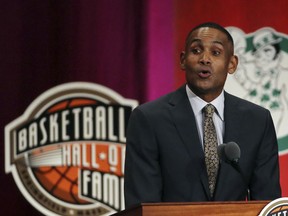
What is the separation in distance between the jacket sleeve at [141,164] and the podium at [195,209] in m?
0.34

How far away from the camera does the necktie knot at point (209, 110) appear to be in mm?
2256

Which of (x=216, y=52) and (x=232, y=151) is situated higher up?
(x=216, y=52)

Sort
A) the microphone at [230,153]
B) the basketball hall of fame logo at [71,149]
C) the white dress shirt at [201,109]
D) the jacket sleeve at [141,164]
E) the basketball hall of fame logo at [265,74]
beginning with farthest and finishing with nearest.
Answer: the basketball hall of fame logo at [265,74] → the basketball hall of fame logo at [71,149] → the white dress shirt at [201,109] → the jacket sleeve at [141,164] → the microphone at [230,153]

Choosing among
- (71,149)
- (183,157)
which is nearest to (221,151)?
(183,157)

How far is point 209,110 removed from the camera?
226cm

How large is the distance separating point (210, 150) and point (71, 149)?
1567mm

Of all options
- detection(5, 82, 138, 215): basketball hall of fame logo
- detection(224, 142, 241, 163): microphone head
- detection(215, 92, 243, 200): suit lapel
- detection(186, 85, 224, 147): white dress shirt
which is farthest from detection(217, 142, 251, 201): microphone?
detection(5, 82, 138, 215): basketball hall of fame logo

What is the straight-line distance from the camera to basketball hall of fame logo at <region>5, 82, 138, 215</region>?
3621 millimetres

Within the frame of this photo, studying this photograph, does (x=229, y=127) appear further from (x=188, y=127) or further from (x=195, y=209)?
(x=195, y=209)

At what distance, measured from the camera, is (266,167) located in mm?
2254

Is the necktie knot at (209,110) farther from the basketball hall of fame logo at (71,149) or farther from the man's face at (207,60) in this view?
the basketball hall of fame logo at (71,149)

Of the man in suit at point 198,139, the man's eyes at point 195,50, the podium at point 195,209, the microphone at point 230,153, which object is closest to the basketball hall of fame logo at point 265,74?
the man in suit at point 198,139

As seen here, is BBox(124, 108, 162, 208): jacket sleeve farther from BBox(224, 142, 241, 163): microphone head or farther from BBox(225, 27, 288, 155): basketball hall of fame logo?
BBox(225, 27, 288, 155): basketball hall of fame logo

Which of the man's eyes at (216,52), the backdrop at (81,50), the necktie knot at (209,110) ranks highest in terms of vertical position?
the backdrop at (81,50)
